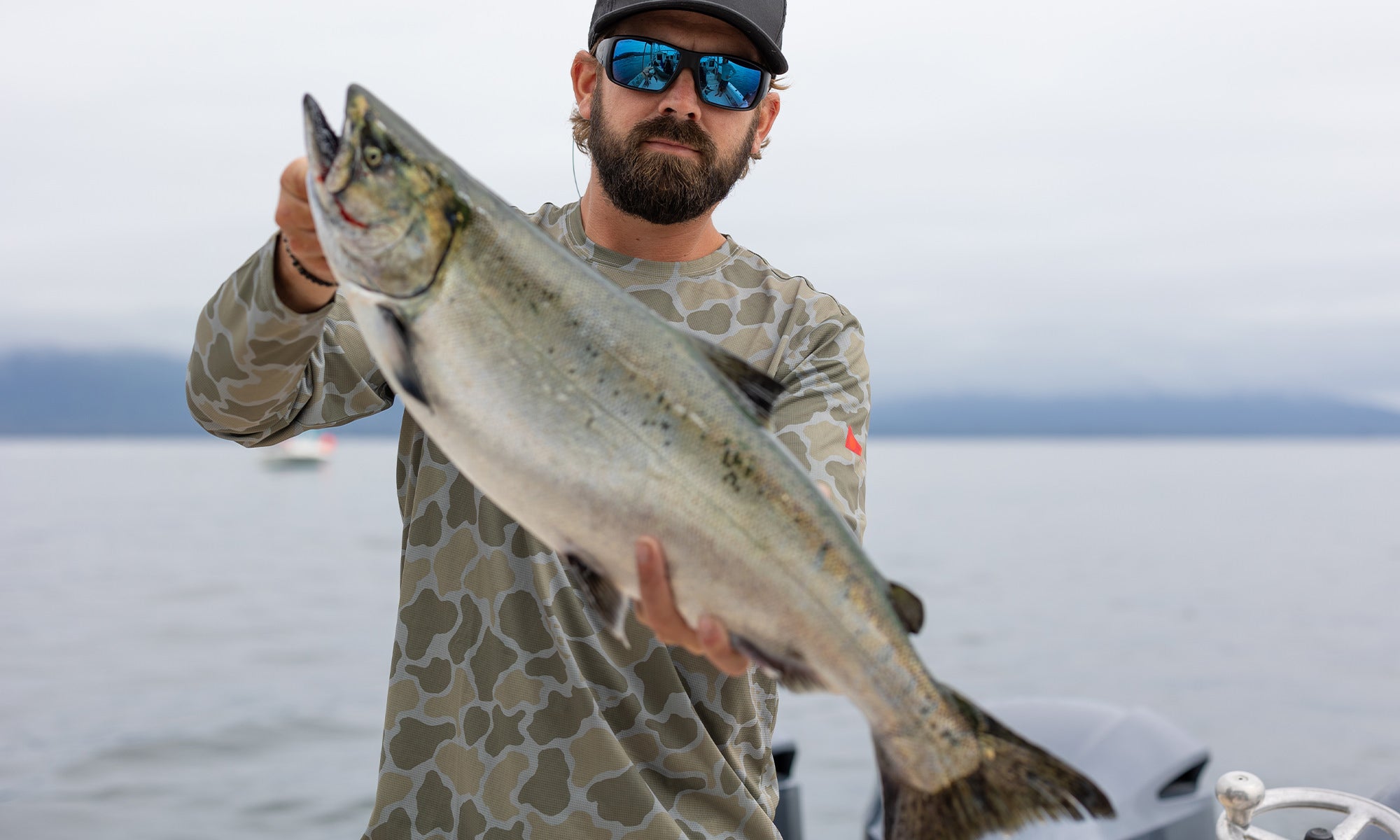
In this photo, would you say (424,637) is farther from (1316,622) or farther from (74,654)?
(1316,622)

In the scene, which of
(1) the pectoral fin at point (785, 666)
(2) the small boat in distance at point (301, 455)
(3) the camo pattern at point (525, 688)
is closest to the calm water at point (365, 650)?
(3) the camo pattern at point (525, 688)

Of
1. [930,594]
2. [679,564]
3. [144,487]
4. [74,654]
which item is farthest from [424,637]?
[144,487]

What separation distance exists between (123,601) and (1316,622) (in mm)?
28577

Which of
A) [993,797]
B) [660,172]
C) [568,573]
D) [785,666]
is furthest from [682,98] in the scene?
[993,797]

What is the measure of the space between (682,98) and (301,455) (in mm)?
79900

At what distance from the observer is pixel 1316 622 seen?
82.4ft

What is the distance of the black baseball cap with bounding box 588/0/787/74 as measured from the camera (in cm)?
313

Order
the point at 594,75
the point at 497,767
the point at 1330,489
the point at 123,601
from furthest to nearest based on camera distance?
1. the point at 1330,489
2. the point at 123,601
3. the point at 594,75
4. the point at 497,767

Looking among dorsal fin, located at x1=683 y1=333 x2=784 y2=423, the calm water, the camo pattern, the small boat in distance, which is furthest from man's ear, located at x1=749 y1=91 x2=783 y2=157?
the small boat in distance

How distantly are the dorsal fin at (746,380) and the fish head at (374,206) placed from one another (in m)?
0.59

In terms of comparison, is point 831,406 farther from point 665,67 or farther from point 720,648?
point 665,67

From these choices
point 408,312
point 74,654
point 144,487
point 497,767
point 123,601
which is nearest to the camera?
point 408,312

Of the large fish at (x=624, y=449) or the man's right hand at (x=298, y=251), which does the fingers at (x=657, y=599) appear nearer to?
the large fish at (x=624, y=449)

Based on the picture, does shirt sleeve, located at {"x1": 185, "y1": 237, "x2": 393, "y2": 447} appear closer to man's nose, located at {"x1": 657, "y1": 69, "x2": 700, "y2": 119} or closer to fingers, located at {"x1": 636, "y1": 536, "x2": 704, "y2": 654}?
fingers, located at {"x1": 636, "y1": 536, "x2": 704, "y2": 654}
